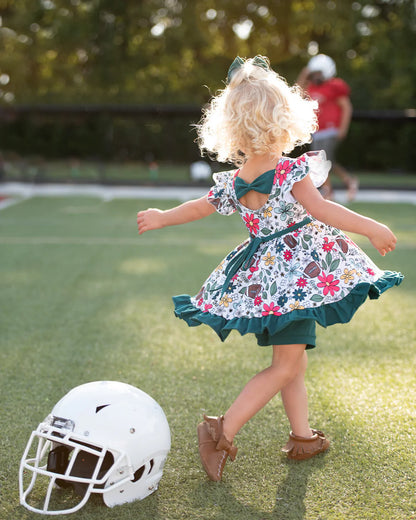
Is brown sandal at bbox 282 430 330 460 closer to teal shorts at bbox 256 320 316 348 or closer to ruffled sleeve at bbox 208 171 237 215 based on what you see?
teal shorts at bbox 256 320 316 348

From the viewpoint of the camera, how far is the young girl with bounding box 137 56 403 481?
2188 mm

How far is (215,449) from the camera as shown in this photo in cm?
228

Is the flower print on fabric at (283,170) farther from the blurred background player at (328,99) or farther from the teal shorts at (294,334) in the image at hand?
the blurred background player at (328,99)

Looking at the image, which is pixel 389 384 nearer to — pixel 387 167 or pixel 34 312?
pixel 34 312

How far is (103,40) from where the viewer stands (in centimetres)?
2491

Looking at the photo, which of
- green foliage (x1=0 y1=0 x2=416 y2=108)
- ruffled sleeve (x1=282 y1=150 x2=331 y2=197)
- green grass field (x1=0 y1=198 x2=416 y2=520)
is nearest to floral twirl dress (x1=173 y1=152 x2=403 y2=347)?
ruffled sleeve (x1=282 y1=150 x2=331 y2=197)

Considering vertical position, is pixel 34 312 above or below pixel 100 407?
below

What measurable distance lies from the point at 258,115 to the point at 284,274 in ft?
1.86

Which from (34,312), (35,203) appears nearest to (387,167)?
(35,203)

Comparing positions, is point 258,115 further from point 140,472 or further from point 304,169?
point 140,472

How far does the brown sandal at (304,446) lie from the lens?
94.6 inches

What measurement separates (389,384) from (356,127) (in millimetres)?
16118

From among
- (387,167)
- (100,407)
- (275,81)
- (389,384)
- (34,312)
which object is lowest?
(387,167)

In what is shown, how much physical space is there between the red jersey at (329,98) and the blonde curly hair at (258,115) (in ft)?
23.9
